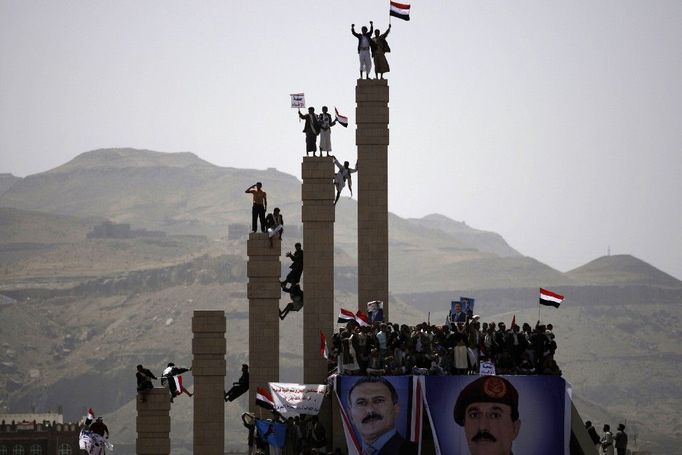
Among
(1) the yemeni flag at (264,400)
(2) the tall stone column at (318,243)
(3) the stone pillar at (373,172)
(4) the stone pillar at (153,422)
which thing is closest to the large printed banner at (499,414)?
(1) the yemeni flag at (264,400)

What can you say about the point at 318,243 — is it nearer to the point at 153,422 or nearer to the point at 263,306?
the point at 263,306

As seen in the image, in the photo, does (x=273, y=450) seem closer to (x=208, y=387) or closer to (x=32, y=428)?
(x=208, y=387)

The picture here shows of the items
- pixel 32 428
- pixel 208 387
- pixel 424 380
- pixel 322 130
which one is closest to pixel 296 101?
pixel 322 130

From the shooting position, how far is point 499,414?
4372 centimetres

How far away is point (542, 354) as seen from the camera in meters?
44.3

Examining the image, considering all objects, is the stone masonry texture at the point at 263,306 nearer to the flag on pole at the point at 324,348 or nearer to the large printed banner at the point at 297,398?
the flag on pole at the point at 324,348

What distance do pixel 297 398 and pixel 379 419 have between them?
3212 mm

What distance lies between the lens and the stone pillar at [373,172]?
5344cm

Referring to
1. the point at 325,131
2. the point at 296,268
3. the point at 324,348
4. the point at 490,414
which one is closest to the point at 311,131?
the point at 325,131

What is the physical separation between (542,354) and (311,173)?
1144 centimetres

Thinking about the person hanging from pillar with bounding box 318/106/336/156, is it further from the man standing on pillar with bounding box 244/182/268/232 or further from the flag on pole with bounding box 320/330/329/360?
the flag on pole with bounding box 320/330/329/360

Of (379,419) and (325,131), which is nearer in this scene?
(379,419)

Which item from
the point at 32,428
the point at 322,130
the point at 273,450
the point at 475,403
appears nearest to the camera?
the point at 475,403

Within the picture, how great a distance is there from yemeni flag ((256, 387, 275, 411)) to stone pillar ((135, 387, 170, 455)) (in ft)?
18.8
